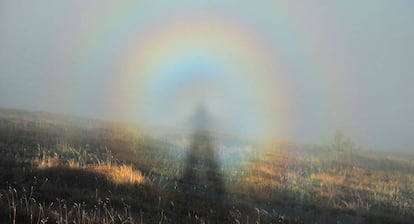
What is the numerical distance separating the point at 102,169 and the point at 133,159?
7.10m

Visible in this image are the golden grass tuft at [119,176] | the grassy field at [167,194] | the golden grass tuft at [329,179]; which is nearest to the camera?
the grassy field at [167,194]

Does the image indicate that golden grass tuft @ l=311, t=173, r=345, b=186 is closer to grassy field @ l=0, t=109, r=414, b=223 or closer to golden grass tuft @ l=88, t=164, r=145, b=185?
grassy field @ l=0, t=109, r=414, b=223

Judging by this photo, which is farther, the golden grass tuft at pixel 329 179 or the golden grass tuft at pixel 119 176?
the golden grass tuft at pixel 329 179

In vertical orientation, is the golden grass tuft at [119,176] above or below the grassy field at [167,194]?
above

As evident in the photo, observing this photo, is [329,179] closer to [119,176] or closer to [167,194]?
[167,194]

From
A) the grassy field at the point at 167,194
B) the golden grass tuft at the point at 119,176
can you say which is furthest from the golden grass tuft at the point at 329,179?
the golden grass tuft at the point at 119,176

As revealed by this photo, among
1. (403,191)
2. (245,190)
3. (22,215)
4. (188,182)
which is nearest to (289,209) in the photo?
(245,190)

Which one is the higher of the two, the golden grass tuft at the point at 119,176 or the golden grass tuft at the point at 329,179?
the golden grass tuft at the point at 119,176

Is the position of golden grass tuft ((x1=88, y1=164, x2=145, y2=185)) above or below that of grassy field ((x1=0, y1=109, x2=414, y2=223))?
above

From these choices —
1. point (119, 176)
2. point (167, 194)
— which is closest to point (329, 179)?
point (167, 194)

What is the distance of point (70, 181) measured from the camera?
40.7ft

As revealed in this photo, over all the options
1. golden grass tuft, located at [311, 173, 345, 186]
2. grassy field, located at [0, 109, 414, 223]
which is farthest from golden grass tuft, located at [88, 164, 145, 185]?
golden grass tuft, located at [311, 173, 345, 186]

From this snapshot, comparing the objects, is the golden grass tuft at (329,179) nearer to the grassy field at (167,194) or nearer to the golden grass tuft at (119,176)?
the grassy field at (167,194)

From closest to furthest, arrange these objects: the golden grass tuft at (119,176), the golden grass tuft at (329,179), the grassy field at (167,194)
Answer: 1. the grassy field at (167,194)
2. the golden grass tuft at (119,176)
3. the golden grass tuft at (329,179)
